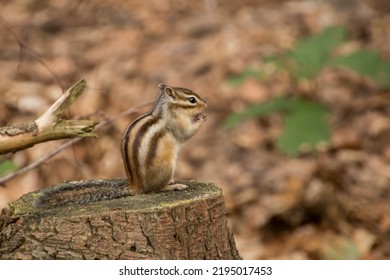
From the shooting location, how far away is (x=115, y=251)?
13.7ft

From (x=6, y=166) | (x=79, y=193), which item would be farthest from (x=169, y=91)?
(x=6, y=166)

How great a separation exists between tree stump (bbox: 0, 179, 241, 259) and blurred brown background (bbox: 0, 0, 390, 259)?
6.62ft

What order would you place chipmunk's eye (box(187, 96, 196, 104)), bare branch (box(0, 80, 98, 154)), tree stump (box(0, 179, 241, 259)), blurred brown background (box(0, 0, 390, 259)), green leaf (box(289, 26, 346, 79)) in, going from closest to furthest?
tree stump (box(0, 179, 241, 259)) → bare branch (box(0, 80, 98, 154)) → chipmunk's eye (box(187, 96, 196, 104)) → blurred brown background (box(0, 0, 390, 259)) → green leaf (box(289, 26, 346, 79))

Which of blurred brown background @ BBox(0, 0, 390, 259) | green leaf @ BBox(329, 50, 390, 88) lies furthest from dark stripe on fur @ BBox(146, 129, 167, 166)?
green leaf @ BBox(329, 50, 390, 88)

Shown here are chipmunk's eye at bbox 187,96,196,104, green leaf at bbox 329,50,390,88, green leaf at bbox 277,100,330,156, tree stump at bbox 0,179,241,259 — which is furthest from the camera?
green leaf at bbox 329,50,390,88

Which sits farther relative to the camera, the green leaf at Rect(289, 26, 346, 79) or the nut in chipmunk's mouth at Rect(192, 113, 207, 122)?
the green leaf at Rect(289, 26, 346, 79)

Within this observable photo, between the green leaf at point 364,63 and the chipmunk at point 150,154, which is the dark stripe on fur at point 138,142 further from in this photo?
the green leaf at point 364,63

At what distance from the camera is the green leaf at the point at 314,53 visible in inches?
351

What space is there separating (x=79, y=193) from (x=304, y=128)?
4022 millimetres

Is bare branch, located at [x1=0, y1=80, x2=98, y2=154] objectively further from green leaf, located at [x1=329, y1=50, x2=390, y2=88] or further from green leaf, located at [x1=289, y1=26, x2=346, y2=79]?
green leaf, located at [x1=289, y1=26, x2=346, y2=79]

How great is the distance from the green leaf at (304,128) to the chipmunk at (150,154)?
10.5ft

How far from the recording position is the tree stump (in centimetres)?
415
